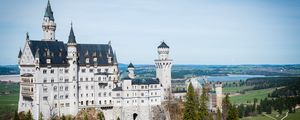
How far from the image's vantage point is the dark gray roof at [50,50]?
81.2m

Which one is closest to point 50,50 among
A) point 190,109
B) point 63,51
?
point 63,51

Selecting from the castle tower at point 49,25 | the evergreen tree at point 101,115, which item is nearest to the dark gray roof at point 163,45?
the evergreen tree at point 101,115

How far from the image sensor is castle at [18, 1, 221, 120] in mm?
81250

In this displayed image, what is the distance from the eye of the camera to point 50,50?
83.3 m

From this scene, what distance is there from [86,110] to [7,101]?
68395 millimetres

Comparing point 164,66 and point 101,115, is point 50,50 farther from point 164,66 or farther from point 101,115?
point 164,66

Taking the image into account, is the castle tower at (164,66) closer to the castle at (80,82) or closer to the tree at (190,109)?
the castle at (80,82)

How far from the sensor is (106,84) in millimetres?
90812

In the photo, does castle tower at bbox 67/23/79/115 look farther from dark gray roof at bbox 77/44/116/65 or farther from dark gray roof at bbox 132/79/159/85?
dark gray roof at bbox 132/79/159/85

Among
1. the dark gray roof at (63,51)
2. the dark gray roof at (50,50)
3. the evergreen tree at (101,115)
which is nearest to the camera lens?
the dark gray roof at (50,50)

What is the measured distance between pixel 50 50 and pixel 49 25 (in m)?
9.85

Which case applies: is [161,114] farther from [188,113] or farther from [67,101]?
[67,101]

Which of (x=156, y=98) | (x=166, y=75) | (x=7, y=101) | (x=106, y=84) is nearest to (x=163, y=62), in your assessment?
(x=166, y=75)

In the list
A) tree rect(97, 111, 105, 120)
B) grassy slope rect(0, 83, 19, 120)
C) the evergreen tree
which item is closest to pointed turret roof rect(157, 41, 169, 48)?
the evergreen tree
